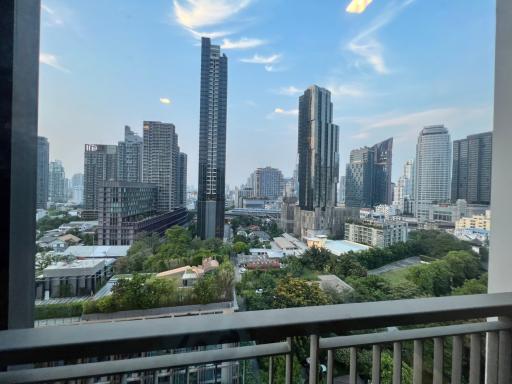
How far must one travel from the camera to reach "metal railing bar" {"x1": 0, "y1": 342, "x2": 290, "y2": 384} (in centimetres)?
73

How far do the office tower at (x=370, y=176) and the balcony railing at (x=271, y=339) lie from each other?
440 millimetres

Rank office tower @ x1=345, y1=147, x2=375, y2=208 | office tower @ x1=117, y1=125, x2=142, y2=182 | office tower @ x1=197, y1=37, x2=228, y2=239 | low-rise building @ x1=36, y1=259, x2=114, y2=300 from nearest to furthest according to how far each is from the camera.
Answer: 1. low-rise building @ x1=36, y1=259, x2=114, y2=300
2. office tower @ x1=117, y1=125, x2=142, y2=182
3. office tower @ x1=197, y1=37, x2=228, y2=239
4. office tower @ x1=345, y1=147, x2=375, y2=208

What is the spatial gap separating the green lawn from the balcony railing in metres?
0.18

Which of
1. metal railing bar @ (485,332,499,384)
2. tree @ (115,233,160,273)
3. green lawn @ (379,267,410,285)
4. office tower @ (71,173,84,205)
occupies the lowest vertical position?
metal railing bar @ (485,332,499,384)

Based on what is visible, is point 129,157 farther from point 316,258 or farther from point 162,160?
point 316,258

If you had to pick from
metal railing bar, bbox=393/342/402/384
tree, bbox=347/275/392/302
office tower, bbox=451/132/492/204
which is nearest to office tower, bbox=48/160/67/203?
tree, bbox=347/275/392/302

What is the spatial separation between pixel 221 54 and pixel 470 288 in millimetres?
1501

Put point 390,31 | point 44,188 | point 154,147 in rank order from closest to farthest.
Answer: point 44,188 → point 154,147 → point 390,31

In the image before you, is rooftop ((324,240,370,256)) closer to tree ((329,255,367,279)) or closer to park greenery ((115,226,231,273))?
tree ((329,255,367,279))

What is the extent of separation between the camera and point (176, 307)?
1.00m

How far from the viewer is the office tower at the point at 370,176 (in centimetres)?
123

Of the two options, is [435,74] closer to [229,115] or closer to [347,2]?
[347,2]

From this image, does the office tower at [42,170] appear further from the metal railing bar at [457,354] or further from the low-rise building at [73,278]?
the metal railing bar at [457,354]

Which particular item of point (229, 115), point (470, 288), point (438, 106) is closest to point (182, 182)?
point (229, 115)
